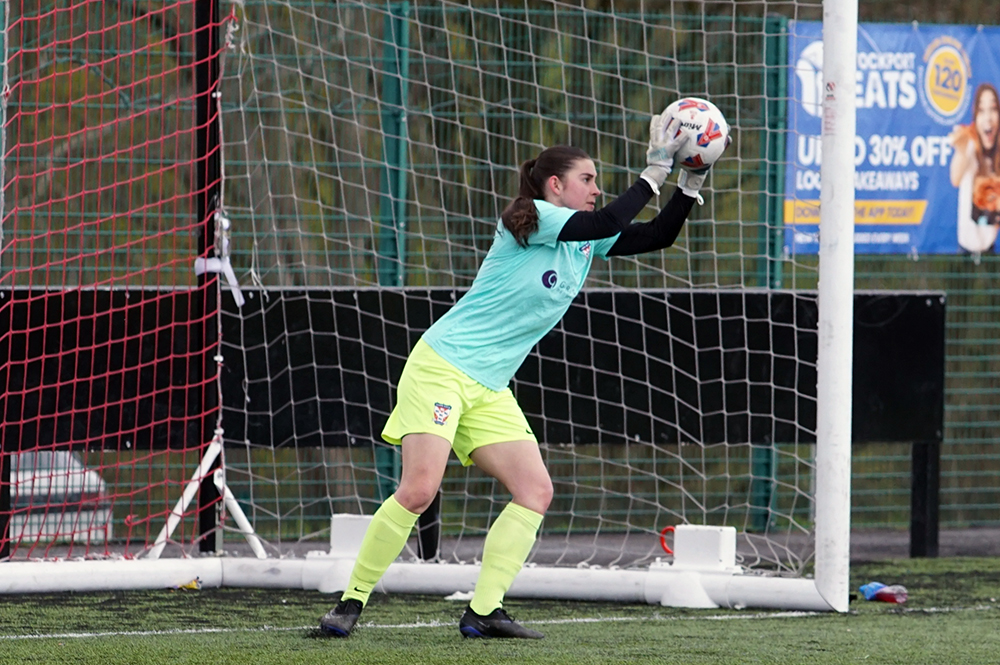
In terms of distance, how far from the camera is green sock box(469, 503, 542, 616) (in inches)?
212

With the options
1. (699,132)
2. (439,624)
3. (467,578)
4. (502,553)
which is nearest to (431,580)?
(467,578)

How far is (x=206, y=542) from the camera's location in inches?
298

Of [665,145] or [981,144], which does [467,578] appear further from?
[981,144]

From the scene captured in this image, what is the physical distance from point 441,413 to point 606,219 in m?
0.85

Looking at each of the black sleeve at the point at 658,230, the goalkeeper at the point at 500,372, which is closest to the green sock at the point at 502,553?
the goalkeeper at the point at 500,372

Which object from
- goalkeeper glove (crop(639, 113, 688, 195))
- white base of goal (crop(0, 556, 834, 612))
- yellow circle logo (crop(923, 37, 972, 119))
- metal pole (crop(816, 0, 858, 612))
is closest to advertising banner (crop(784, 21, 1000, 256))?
yellow circle logo (crop(923, 37, 972, 119))

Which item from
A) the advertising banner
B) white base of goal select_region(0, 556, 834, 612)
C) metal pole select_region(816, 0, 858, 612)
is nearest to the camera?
metal pole select_region(816, 0, 858, 612)

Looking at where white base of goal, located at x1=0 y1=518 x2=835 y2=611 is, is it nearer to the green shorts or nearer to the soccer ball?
the green shorts

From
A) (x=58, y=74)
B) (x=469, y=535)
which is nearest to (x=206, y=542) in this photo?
(x=469, y=535)

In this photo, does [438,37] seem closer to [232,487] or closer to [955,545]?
[232,487]

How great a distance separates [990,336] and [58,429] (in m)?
6.06

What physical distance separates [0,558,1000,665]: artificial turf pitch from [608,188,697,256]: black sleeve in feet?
4.59

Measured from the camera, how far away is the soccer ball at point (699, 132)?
544cm

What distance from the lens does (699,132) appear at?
5.44 metres
